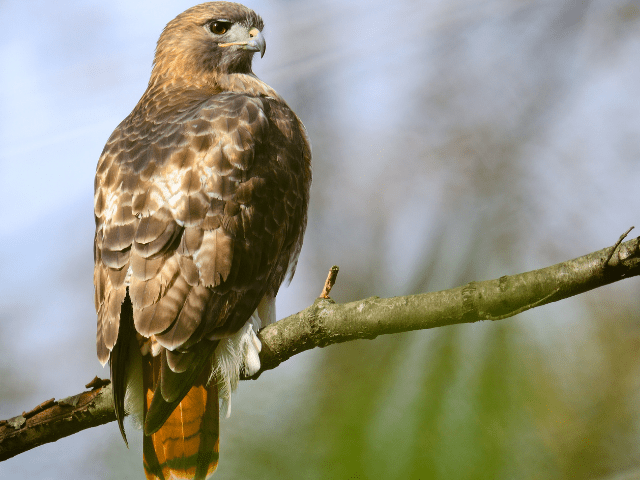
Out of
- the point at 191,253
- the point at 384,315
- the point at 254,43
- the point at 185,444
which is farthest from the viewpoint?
the point at 254,43

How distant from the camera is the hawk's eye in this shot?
4152mm

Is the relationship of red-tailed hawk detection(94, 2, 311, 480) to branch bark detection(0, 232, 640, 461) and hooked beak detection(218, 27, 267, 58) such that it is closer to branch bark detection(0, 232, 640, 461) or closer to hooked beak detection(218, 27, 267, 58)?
branch bark detection(0, 232, 640, 461)

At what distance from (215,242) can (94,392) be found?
0.87 metres

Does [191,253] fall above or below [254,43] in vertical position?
below

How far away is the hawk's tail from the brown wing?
0.16 m

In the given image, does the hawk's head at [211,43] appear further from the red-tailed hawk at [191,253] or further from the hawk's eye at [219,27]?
the red-tailed hawk at [191,253]

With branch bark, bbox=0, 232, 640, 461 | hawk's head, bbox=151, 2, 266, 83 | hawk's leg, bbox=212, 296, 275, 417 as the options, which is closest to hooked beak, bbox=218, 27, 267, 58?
hawk's head, bbox=151, 2, 266, 83

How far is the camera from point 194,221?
2.84 m

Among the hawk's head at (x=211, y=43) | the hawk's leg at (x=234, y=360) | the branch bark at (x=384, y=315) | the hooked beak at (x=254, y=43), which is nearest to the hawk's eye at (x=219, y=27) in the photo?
the hawk's head at (x=211, y=43)

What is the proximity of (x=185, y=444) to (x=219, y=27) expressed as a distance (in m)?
2.69

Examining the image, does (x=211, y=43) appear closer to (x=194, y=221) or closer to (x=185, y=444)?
(x=194, y=221)

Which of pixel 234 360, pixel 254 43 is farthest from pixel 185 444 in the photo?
pixel 254 43

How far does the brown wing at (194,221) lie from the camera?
8.90ft

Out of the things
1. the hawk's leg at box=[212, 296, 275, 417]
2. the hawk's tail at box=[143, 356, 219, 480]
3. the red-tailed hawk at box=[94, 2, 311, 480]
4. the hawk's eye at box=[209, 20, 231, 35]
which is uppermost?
the hawk's eye at box=[209, 20, 231, 35]
